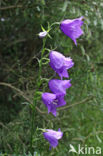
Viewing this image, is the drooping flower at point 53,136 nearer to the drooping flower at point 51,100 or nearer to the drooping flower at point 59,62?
the drooping flower at point 51,100

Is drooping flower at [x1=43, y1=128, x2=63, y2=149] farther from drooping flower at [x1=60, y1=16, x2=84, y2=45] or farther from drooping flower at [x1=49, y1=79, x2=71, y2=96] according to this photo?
drooping flower at [x1=60, y1=16, x2=84, y2=45]

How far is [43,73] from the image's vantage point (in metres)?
2.31

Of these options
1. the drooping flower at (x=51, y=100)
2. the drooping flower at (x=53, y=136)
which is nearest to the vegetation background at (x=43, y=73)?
the drooping flower at (x=53, y=136)

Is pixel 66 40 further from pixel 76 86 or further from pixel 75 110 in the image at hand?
pixel 75 110

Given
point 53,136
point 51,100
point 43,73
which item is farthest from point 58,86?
point 43,73

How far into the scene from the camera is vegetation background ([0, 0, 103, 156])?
88.7 inches

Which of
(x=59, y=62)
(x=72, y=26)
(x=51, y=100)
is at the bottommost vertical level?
(x=51, y=100)

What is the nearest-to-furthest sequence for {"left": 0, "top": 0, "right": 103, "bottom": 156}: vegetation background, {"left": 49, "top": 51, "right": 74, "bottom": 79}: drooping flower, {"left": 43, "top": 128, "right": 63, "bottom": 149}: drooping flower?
{"left": 49, "top": 51, "right": 74, "bottom": 79}: drooping flower, {"left": 43, "top": 128, "right": 63, "bottom": 149}: drooping flower, {"left": 0, "top": 0, "right": 103, "bottom": 156}: vegetation background

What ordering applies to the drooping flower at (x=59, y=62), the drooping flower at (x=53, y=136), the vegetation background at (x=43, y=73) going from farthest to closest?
1. the vegetation background at (x=43, y=73)
2. the drooping flower at (x=53, y=136)
3. the drooping flower at (x=59, y=62)

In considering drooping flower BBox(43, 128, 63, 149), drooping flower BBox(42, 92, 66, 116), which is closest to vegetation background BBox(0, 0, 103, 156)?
drooping flower BBox(43, 128, 63, 149)

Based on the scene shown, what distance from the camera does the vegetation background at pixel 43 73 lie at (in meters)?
2.25

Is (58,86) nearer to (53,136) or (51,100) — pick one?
(51,100)

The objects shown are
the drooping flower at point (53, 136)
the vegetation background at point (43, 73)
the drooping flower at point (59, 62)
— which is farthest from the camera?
the vegetation background at point (43, 73)

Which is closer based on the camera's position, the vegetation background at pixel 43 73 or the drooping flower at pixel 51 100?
the drooping flower at pixel 51 100
